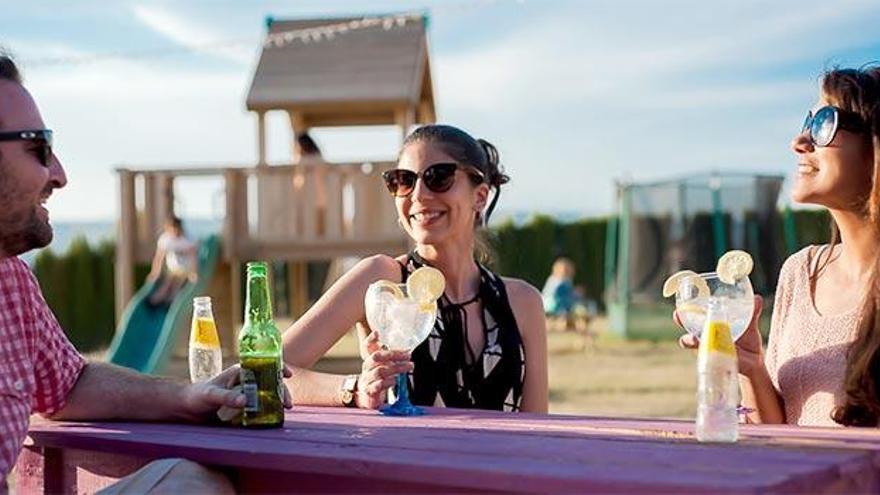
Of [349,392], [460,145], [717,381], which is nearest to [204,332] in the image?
[349,392]

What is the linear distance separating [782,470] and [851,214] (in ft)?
3.99

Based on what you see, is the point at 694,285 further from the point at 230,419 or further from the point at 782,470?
the point at 230,419

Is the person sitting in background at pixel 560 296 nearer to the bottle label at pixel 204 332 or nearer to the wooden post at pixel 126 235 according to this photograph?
the wooden post at pixel 126 235

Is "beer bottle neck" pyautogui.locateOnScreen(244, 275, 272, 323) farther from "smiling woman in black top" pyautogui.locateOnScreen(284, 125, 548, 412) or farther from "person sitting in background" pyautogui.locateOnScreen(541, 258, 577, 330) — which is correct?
"person sitting in background" pyautogui.locateOnScreen(541, 258, 577, 330)

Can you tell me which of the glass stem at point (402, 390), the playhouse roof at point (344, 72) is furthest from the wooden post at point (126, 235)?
the glass stem at point (402, 390)

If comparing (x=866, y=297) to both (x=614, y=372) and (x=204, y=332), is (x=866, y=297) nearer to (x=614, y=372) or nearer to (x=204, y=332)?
(x=204, y=332)

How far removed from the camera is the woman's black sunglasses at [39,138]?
274 cm

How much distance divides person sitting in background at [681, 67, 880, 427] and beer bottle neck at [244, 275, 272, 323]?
95cm

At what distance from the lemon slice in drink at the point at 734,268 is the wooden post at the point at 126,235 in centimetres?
1047

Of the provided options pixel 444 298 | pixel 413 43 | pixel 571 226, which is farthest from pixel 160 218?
pixel 571 226

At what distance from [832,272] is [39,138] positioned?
76.4 inches

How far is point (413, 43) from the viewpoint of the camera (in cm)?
1424

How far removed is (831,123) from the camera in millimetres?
2869

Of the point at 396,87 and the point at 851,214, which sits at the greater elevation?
the point at 396,87
